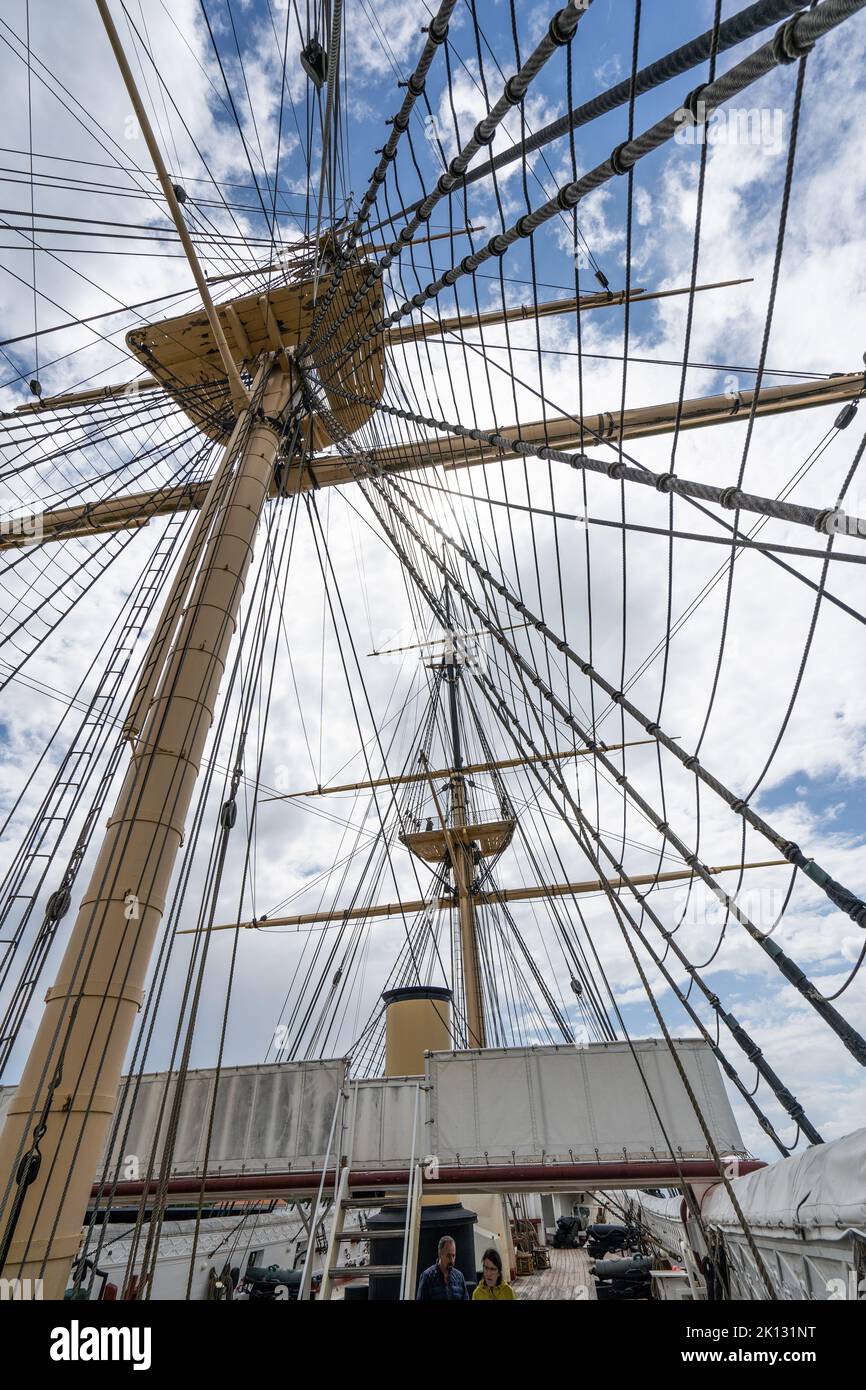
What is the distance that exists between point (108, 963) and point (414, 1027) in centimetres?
739

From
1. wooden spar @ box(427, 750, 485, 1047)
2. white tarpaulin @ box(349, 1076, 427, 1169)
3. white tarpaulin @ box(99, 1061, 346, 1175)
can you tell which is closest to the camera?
white tarpaulin @ box(349, 1076, 427, 1169)

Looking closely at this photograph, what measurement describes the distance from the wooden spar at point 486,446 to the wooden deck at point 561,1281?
1153 centimetres

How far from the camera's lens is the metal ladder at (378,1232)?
456 cm

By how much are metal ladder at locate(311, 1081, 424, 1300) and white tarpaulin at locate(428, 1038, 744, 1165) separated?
48cm

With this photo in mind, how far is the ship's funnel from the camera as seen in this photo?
31.7 ft

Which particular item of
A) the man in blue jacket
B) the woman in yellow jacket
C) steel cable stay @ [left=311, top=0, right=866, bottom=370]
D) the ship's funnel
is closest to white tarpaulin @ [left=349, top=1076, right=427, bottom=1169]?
the woman in yellow jacket

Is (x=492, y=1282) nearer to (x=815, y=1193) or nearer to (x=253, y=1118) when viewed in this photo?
(x=815, y=1193)

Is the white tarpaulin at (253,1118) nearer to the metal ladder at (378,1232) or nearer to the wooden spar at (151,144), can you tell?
the metal ladder at (378,1232)

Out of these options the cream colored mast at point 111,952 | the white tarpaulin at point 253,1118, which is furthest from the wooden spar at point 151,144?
the white tarpaulin at point 253,1118

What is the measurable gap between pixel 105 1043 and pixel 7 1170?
551 millimetres

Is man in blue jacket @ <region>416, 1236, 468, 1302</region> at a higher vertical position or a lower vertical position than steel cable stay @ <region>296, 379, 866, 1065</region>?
lower

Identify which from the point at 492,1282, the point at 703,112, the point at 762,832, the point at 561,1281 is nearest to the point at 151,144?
the point at 703,112

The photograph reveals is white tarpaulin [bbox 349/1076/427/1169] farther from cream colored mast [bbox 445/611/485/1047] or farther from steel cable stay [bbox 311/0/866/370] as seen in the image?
cream colored mast [bbox 445/611/485/1047]
